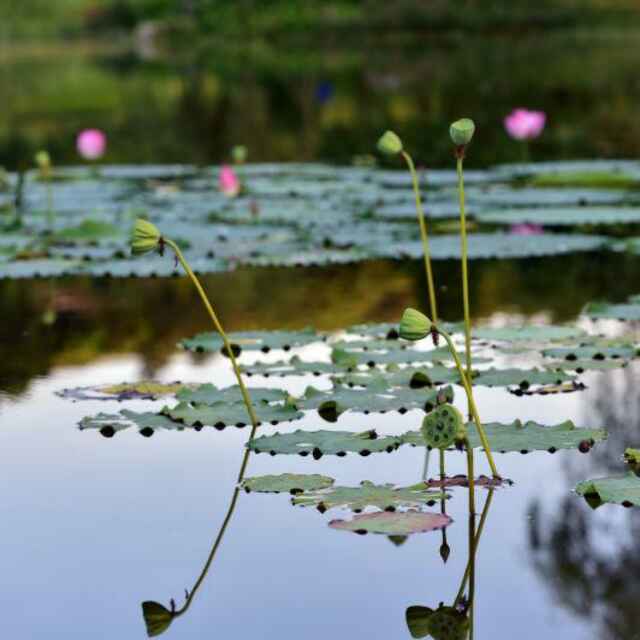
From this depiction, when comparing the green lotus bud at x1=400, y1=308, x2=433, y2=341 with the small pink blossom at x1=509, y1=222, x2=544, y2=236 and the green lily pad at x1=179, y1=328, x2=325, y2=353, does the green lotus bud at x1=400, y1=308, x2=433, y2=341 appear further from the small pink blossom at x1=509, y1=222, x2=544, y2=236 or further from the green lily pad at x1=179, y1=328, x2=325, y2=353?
the small pink blossom at x1=509, y1=222, x2=544, y2=236

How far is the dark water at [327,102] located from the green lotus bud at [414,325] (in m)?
6.60

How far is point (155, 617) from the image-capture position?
80.8 inches

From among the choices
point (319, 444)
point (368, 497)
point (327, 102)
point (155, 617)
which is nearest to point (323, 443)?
point (319, 444)

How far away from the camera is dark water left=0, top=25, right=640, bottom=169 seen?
35.0 feet

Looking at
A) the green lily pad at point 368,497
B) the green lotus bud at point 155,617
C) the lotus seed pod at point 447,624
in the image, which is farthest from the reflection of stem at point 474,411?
the green lotus bud at point 155,617

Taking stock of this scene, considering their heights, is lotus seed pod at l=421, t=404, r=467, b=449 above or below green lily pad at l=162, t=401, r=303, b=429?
below

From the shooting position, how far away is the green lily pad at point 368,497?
8.01 ft

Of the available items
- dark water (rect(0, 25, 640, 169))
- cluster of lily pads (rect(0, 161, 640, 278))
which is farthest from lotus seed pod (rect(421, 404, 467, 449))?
dark water (rect(0, 25, 640, 169))

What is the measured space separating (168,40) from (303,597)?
128 feet

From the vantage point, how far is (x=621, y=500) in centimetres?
241

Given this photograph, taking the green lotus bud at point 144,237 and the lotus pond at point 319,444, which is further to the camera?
the green lotus bud at point 144,237

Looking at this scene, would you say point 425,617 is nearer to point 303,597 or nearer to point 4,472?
point 303,597

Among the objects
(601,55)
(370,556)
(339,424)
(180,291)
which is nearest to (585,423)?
(339,424)

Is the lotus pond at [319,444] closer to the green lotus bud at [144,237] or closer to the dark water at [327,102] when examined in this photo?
the green lotus bud at [144,237]
